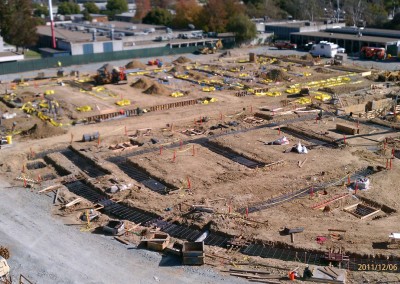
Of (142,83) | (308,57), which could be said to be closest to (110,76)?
(142,83)

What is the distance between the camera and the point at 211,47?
61094 mm

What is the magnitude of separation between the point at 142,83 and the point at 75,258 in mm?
25272

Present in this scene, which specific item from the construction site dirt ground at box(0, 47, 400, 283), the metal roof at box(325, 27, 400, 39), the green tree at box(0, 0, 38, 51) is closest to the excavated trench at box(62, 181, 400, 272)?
the construction site dirt ground at box(0, 47, 400, 283)

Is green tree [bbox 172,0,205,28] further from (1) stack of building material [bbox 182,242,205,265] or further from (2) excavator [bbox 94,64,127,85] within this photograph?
(1) stack of building material [bbox 182,242,205,265]

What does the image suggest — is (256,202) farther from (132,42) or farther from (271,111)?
(132,42)

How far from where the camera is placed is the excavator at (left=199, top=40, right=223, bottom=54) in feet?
192

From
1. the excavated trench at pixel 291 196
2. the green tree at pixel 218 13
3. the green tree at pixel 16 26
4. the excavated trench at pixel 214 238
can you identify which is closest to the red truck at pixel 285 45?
the green tree at pixel 218 13

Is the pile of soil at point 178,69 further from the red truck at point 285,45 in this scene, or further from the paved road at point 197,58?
the red truck at point 285,45

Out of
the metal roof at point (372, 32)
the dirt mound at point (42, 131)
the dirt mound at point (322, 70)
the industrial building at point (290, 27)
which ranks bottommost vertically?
the dirt mound at point (42, 131)

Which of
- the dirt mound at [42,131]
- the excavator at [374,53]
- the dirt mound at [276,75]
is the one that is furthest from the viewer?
the excavator at [374,53]

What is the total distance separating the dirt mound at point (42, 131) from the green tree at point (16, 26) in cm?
3390

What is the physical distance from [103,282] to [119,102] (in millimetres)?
21506

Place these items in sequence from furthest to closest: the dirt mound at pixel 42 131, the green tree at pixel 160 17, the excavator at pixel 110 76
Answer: the green tree at pixel 160 17
the excavator at pixel 110 76
the dirt mound at pixel 42 131

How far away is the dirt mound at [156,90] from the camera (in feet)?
124
